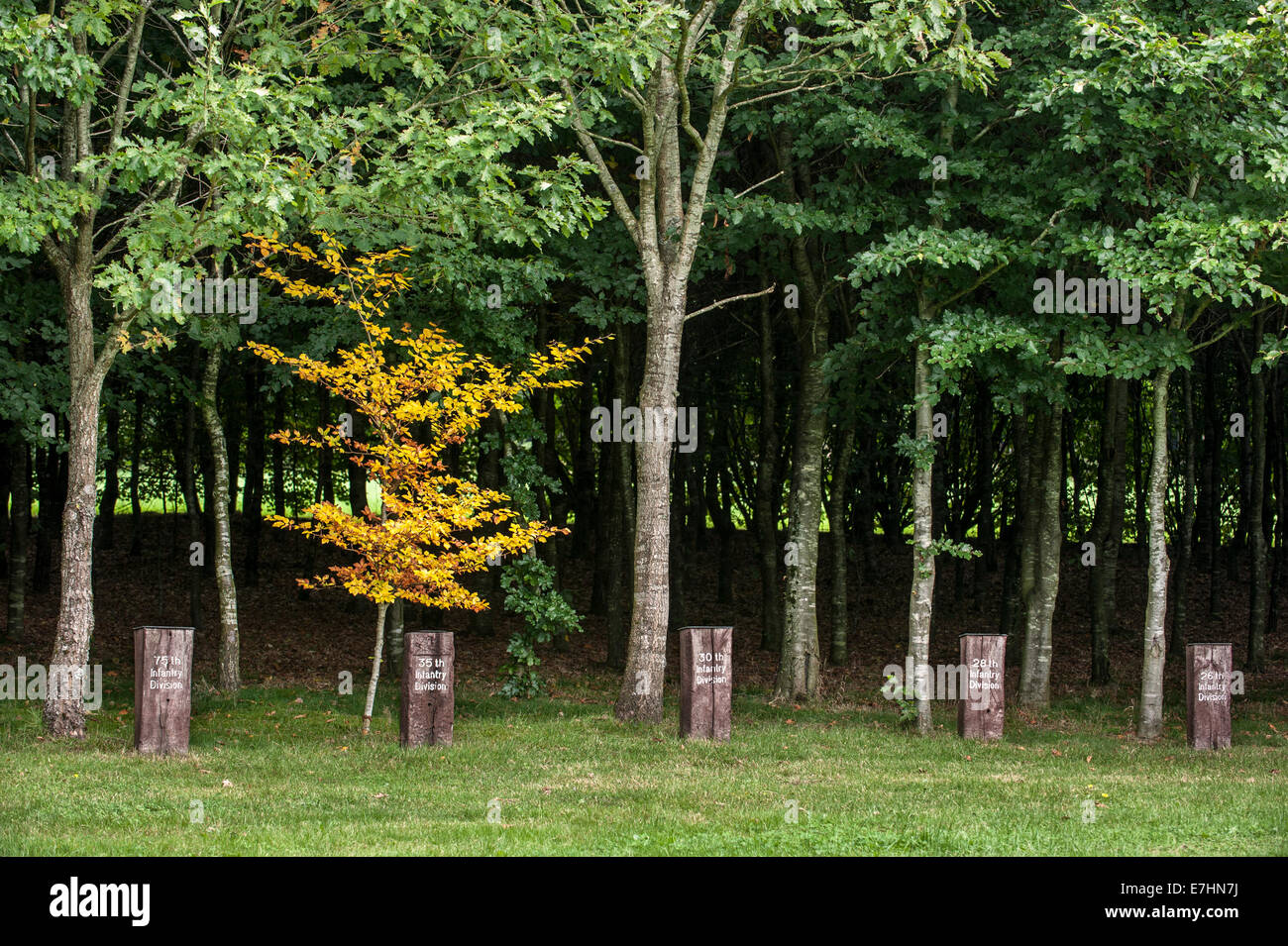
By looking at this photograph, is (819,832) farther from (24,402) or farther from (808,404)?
(24,402)

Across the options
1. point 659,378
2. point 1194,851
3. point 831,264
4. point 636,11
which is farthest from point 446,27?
point 1194,851

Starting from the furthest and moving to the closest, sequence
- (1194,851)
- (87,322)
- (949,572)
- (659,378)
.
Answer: (949,572), (659,378), (87,322), (1194,851)

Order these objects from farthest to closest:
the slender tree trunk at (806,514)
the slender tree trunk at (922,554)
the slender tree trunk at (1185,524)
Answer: the slender tree trunk at (1185,524)
the slender tree trunk at (806,514)
the slender tree trunk at (922,554)

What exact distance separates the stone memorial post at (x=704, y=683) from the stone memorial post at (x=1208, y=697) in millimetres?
5474

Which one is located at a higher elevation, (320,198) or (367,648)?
(320,198)

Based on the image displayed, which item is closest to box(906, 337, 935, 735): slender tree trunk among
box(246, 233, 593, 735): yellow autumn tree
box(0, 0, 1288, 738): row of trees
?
box(0, 0, 1288, 738): row of trees

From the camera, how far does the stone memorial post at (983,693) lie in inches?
583

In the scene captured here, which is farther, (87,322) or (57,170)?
(57,170)

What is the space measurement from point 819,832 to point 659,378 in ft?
23.5

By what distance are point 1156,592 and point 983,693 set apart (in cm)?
246

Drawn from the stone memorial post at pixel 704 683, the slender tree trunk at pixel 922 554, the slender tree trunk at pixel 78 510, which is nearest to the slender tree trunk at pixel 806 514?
the slender tree trunk at pixel 922 554

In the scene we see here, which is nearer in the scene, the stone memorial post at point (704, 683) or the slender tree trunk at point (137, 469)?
the stone memorial post at point (704, 683)

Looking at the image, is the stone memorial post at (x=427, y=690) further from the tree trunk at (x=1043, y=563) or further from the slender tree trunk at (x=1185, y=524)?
the slender tree trunk at (x=1185, y=524)

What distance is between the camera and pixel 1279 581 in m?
26.5
